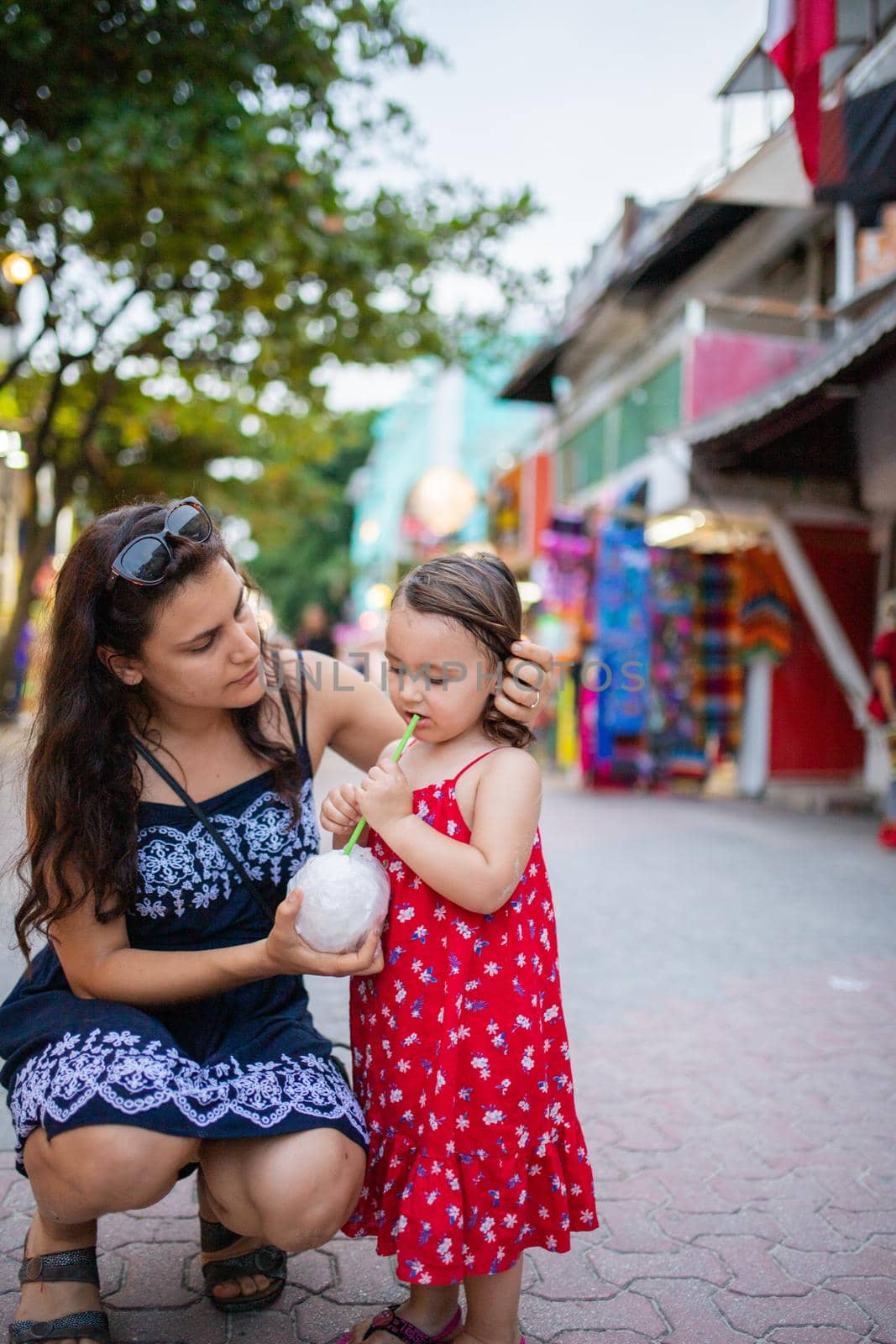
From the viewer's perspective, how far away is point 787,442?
7.65 m

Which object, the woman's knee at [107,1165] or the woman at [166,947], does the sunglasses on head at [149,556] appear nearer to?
the woman at [166,947]

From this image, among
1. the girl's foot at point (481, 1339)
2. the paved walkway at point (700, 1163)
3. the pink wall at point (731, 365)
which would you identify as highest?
the pink wall at point (731, 365)

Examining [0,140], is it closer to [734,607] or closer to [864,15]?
[864,15]

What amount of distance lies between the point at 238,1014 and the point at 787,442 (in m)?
6.93

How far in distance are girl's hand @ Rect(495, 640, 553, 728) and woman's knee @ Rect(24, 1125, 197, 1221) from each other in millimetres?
918

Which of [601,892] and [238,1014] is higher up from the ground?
[238,1014]

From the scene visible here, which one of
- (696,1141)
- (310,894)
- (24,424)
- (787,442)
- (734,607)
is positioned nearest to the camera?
(310,894)

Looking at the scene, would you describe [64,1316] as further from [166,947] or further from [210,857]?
[210,857]

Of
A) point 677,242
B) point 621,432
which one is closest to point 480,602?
point 677,242

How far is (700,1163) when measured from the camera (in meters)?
2.64

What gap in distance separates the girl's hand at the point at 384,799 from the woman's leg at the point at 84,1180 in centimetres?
62

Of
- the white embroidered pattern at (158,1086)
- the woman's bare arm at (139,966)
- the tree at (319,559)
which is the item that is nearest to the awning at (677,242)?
the woman's bare arm at (139,966)

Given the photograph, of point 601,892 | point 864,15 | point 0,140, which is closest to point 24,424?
point 0,140

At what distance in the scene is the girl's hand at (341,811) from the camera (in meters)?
1.75
